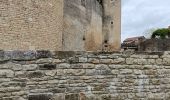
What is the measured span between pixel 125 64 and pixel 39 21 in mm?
5670

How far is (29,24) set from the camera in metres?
12.0

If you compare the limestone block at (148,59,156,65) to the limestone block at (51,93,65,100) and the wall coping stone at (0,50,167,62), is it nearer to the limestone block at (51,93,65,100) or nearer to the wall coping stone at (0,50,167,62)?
the wall coping stone at (0,50,167,62)

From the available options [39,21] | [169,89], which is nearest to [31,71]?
[169,89]

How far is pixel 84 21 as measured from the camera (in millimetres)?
23641

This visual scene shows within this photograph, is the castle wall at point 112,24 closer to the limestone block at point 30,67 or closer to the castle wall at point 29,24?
the castle wall at point 29,24

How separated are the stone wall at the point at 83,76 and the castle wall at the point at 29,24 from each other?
451cm

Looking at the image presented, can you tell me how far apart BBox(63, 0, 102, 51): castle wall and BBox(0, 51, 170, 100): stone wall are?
10232mm

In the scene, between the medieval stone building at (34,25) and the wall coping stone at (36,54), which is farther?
the medieval stone building at (34,25)

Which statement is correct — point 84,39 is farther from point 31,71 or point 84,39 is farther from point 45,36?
point 31,71

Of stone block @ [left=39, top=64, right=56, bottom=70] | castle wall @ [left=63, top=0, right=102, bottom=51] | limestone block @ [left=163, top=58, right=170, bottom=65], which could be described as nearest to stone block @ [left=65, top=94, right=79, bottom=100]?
stone block @ [left=39, top=64, right=56, bottom=70]

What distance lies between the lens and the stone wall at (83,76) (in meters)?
6.65

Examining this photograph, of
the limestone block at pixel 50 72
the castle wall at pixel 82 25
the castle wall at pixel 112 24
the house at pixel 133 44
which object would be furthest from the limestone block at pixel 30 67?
the castle wall at pixel 112 24

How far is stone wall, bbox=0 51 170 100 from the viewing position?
6652mm

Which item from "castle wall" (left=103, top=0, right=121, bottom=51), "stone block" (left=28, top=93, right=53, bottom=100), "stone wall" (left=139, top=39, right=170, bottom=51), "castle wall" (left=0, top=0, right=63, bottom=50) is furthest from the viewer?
"castle wall" (left=103, top=0, right=121, bottom=51)
